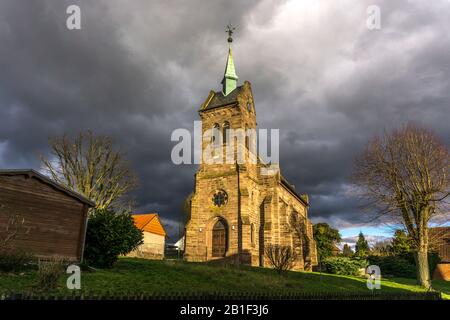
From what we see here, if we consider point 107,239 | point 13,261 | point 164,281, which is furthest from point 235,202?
point 13,261

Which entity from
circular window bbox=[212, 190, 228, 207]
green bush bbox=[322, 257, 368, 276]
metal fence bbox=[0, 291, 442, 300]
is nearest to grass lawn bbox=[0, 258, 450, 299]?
metal fence bbox=[0, 291, 442, 300]

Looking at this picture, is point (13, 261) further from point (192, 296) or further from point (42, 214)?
point (192, 296)

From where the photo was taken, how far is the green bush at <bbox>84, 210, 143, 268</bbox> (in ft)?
61.9

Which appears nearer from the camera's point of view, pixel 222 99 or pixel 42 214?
pixel 42 214

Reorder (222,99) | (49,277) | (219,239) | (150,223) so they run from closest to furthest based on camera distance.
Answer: (49,277)
(219,239)
(222,99)
(150,223)

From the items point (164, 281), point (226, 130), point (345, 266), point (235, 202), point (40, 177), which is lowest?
point (164, 281)

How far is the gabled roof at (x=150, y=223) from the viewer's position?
175ft

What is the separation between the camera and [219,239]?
1240 inches

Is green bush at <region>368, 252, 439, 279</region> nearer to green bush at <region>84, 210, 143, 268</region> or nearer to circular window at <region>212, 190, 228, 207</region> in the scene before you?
circular window at <region>212, 190, 228, 207</region>

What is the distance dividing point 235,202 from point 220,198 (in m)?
1.78

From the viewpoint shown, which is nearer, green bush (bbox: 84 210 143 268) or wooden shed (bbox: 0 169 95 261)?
wooden shed (bbox: 0 169 95 261)
